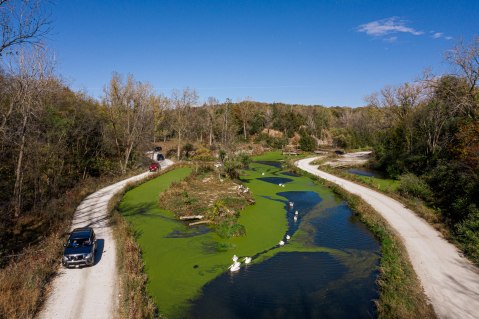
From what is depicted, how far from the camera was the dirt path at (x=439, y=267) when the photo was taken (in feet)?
42.7

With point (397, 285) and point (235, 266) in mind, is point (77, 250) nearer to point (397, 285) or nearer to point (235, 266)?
point (235, 266)

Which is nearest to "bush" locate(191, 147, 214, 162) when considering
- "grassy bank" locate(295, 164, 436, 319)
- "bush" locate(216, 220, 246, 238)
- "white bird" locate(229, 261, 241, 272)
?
"bush" locate(216, 220, 246, 238)

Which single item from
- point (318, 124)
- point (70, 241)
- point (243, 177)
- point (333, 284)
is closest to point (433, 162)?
point (243, 177)

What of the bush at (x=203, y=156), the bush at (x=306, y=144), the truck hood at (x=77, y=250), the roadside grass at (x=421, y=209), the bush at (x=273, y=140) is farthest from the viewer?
the bush at (x=273, y=140)

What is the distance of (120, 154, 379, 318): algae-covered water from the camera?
1388 centimetres

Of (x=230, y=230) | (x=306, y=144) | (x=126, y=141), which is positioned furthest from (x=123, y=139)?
(x=306, y=144)

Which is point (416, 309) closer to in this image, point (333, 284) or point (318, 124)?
point (333, 284)

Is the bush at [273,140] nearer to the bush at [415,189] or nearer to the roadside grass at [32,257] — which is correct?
the bush at [415,189]

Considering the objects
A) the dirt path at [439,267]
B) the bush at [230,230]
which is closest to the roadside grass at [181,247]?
the bush at [230,230]

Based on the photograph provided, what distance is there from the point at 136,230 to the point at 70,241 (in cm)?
649

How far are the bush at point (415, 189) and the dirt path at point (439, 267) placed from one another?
16.7 feet

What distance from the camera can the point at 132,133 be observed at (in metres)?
44.6

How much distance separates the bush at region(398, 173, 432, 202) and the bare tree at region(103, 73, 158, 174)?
3383 cm

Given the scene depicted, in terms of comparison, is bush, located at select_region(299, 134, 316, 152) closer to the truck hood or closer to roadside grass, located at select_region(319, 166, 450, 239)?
roadside grass, located at select_region(319, 166, 450, 239)
